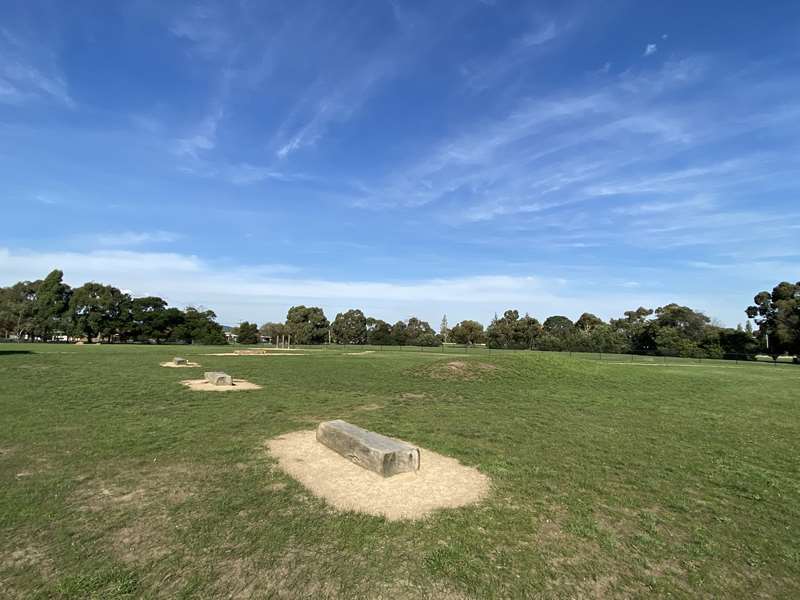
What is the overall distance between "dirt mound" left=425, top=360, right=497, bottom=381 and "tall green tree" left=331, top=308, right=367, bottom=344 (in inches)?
2581

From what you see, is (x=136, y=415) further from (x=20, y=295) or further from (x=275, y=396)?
(x=20, y=295)

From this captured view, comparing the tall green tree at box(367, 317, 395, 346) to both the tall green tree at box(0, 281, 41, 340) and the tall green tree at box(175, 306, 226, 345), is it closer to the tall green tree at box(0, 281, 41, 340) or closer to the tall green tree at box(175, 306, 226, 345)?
the tall green tree at box(175, 306, 226, 345)

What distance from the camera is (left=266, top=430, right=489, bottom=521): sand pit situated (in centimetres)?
450

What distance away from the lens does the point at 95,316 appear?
60469mm

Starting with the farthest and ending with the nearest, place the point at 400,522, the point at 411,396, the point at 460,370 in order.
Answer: the point at 460,370, the point at 411,396, the point at 400,522

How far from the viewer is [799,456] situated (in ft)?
23.5

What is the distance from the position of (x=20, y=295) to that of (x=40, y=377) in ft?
266

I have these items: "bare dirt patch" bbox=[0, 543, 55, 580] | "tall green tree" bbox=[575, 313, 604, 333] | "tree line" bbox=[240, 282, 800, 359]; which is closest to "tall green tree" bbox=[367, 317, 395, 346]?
"tree line" bbox=[240, 282, 800, 359]

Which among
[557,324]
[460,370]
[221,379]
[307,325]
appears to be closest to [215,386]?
[221,379]

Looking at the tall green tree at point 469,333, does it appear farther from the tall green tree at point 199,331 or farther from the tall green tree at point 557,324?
the tall green tree at point 199,331

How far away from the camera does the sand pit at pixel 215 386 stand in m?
13.2

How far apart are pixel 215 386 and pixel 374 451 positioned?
1062 cm

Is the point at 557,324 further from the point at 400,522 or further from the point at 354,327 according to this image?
the point at 400,522

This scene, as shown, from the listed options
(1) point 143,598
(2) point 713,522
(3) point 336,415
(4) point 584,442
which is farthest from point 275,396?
(2) point 713,522
